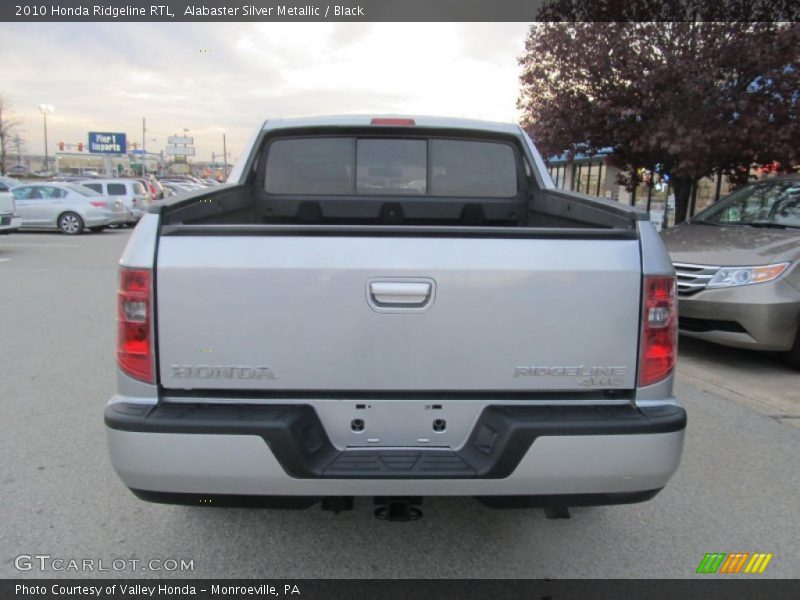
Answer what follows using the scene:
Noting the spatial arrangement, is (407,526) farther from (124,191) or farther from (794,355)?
(124,191)

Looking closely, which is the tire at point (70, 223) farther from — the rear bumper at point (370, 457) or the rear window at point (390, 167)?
the rear bumper at point (370, 457)

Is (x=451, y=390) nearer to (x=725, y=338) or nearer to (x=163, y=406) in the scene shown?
(x=163, y=406)

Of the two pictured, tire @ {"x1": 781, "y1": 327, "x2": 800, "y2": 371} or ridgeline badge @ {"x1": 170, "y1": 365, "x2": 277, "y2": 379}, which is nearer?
ridgeline badge @ {"x1": 170, "y1": 365, "x2": 277, "y2": 379}

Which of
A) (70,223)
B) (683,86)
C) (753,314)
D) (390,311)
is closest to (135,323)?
(390,311)

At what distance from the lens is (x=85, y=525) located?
304 cm

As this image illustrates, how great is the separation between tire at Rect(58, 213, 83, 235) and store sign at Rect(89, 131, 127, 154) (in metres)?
49.3

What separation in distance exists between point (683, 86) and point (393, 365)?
28.7 ft

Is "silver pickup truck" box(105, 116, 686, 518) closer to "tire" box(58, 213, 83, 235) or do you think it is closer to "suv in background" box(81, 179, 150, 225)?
"tire" box(58, 213, 83, 235)

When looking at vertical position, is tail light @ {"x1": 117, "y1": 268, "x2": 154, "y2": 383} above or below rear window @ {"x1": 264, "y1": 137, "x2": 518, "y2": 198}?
below

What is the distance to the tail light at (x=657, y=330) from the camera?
2316 mm

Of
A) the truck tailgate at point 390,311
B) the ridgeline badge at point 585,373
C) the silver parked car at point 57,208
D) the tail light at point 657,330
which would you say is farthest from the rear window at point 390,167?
the silver parked car at point 57,208

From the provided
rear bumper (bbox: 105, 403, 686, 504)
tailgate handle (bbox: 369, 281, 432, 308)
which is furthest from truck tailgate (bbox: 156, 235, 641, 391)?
rear bumper (bbox: 105, 403, 686, 504)

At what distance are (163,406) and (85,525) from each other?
1228 millimetres

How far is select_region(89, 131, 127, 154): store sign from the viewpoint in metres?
63.0
